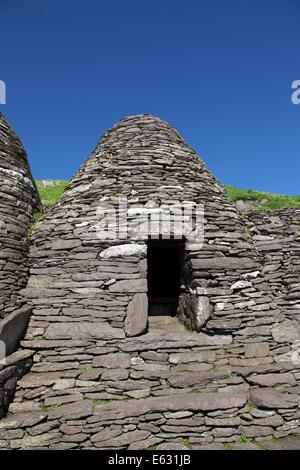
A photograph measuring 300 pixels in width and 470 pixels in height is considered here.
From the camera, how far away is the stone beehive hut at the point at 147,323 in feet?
14.7

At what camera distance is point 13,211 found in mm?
6324

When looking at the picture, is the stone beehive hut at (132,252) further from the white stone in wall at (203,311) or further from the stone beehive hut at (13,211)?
the stone beehive hut at (13,211)

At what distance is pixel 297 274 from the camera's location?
275 inches

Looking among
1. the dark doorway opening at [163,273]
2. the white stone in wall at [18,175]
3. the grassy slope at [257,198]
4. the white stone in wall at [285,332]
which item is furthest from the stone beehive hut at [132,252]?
the grassy slope at [257,198]

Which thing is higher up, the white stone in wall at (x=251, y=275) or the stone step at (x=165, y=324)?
the white stone in wall at (x=251, y=275)

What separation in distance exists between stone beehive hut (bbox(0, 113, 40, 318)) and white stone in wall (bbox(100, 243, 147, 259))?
5.66 feet

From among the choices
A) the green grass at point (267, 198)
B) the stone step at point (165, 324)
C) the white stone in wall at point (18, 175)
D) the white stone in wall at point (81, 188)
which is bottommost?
the stone step at point (165, 324)

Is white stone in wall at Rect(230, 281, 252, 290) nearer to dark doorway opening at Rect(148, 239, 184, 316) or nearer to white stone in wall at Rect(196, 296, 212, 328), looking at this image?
white stone in wall at Rect(196, 296, 212, 328)

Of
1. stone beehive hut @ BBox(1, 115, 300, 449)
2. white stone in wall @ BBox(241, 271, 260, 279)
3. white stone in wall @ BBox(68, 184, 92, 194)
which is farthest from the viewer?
white stone in wall @ BBox(68, 184, 92, 194)

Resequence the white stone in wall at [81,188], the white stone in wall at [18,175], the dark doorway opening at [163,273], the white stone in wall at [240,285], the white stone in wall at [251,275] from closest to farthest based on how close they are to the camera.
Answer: the white stone in wall at [240,285] < the white stone in wall at [251,275] < the white stone in wall at [18,175] < the white stone in wall at [81,188] < the dark doorway opening at [163,273]

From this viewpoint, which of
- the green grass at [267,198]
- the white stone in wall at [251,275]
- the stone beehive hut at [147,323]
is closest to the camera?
the stone beehive hut at [147,323]

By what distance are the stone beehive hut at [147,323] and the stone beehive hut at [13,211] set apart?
292 mm

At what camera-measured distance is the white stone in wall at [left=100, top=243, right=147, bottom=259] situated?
6133 mm

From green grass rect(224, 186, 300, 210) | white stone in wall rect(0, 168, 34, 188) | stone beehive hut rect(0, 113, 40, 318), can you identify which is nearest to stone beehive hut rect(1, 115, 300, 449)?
stone beehive hut rect(0, 113, 40, 318)
